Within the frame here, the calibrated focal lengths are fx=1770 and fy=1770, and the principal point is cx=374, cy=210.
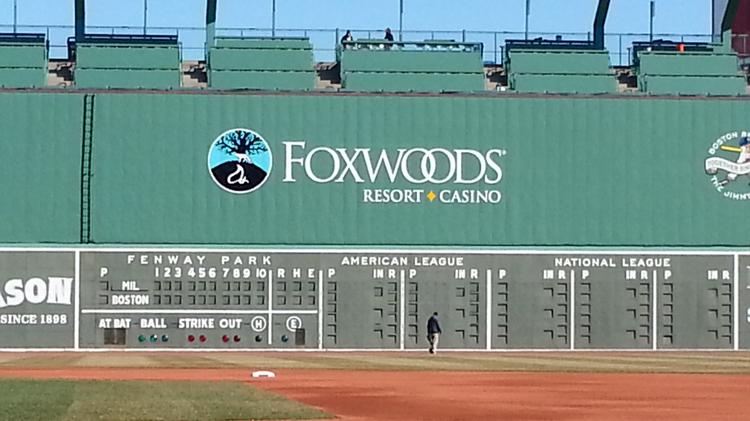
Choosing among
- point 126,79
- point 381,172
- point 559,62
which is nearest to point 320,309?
point 381,172

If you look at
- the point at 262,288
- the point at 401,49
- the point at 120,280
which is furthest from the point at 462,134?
the point at 120,280

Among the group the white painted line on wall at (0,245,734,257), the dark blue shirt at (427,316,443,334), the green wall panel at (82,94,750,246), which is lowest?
the dark blue shirt at (427,316,443,334)

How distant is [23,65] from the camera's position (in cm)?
5869

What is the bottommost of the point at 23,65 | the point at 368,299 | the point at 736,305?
the point at 736,305

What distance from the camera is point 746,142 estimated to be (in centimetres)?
5916

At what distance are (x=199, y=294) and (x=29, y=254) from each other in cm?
552

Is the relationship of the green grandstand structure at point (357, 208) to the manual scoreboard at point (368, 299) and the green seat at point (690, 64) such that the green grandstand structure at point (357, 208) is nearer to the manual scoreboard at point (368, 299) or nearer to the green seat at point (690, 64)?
the manual scoreboard at point (368, 299)

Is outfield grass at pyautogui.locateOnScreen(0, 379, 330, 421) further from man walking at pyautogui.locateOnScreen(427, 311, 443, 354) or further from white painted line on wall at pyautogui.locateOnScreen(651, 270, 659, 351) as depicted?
white painted line on wall at pyautogui.locateOnScreen(651, 270, 659, 351)

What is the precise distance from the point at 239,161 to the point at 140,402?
30.6 m

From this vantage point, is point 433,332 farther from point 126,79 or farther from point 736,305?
point 126,79

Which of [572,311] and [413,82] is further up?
[413,82]

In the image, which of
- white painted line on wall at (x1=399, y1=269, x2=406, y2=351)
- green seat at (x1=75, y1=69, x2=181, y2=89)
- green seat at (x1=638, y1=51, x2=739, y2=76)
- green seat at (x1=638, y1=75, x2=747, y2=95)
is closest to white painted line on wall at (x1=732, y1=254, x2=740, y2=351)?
green seat at (x1=638, y1=75, x2=747, y2=95)

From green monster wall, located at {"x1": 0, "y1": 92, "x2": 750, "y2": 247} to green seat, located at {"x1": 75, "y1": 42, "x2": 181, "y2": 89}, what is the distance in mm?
1524

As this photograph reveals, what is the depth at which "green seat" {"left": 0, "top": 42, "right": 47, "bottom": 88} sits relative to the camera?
57938 mm
